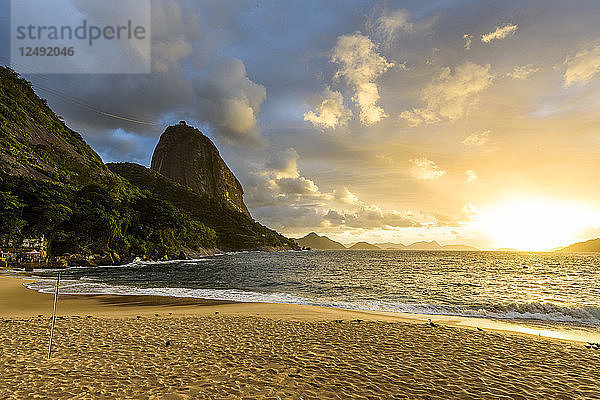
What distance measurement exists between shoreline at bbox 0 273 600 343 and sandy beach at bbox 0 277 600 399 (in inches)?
63.7

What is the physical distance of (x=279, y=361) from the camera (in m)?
9.12

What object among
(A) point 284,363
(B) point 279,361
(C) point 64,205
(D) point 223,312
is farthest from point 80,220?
(A) point 284,363

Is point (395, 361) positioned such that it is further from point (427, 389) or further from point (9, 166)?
point (9, 166)

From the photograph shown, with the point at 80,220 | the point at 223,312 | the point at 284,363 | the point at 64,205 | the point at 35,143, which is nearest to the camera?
the point at 284,363

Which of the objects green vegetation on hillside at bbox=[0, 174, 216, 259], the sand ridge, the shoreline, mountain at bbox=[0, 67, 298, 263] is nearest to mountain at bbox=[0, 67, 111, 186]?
mountain at bbox=[0, 67, 298, 263]

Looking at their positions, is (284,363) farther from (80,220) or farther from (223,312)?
(80,220)

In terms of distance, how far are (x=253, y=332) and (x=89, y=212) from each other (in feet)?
279

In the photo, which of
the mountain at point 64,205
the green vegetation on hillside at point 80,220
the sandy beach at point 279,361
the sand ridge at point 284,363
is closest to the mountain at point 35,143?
the mountain at point 64,205

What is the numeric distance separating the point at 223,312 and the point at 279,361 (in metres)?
9.82

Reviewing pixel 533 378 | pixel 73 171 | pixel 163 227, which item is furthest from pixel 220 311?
pixel 73 171

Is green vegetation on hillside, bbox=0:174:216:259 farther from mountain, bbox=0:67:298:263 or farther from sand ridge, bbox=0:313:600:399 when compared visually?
sand ridge, bbox=0:313:600:399

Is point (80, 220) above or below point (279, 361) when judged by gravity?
above

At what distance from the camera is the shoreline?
15721mm

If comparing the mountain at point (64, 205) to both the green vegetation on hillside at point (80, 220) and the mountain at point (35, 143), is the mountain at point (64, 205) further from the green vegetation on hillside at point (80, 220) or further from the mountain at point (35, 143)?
the mountain at point (35, 143)
